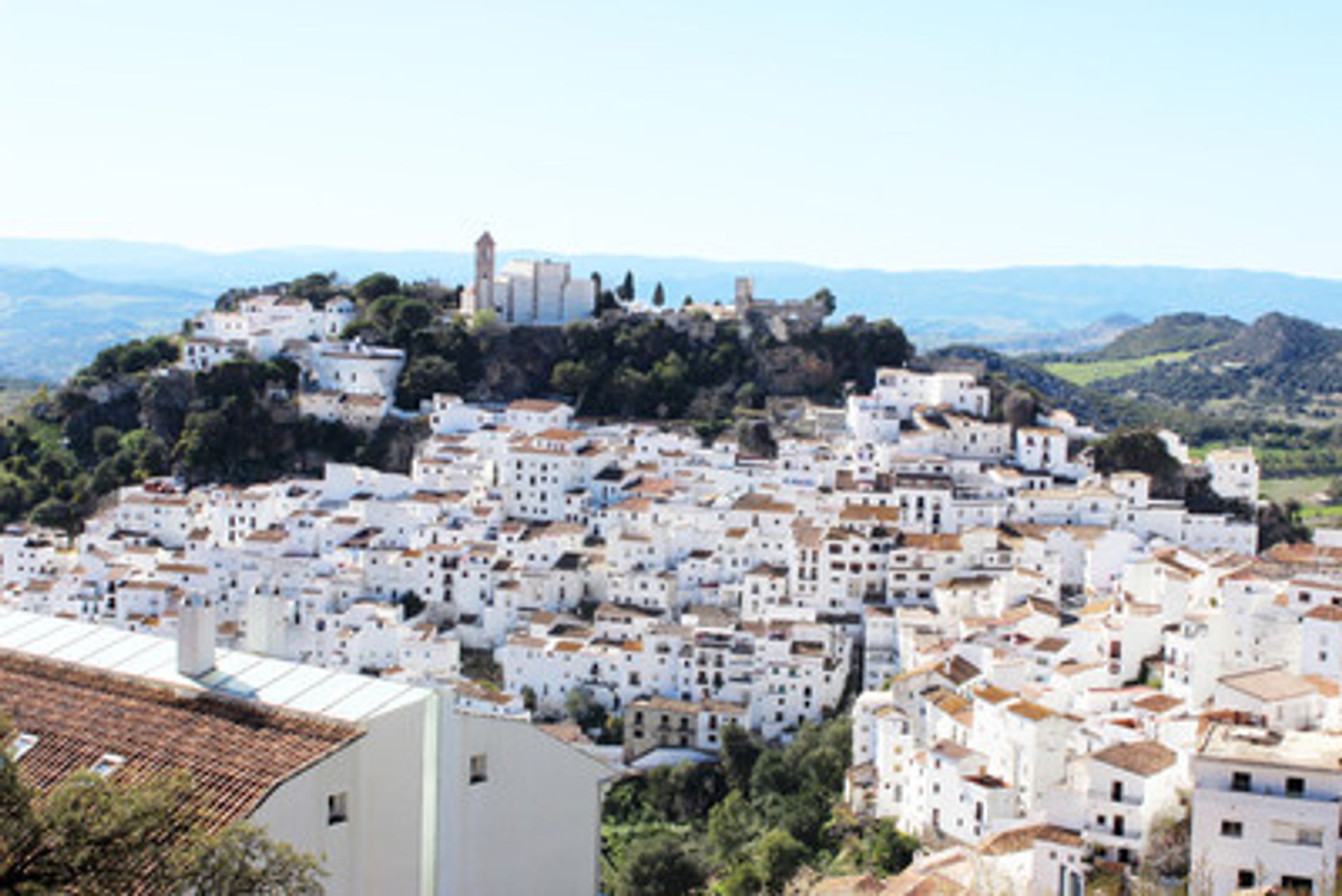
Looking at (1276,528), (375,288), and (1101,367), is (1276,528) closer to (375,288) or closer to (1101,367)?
(375,288)

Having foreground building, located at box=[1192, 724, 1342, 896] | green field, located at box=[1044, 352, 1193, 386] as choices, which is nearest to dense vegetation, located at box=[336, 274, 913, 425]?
foreground building, located at box=[1192, 724, 1342, 896]

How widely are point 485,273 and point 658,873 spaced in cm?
3146

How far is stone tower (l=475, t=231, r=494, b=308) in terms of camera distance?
49.8 m

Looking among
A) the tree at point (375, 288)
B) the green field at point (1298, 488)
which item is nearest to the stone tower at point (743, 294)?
Result: the tree at point (375, 288)

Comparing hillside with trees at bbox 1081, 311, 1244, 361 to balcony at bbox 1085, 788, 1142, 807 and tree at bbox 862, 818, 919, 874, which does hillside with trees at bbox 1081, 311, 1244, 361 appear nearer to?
tree at bbox 862, 818, 919, 874

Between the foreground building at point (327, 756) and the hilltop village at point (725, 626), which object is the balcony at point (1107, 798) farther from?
the foreground building at point (327, 756)

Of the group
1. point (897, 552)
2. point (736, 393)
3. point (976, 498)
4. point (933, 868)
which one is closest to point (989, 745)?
point (933, 868)

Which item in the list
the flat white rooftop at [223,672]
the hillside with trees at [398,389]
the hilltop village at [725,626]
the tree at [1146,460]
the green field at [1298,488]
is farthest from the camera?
the green field at [1298,488]

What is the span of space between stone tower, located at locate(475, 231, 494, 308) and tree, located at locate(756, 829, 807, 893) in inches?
1235

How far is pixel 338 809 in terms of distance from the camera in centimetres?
875

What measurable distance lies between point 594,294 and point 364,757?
42.4 metres

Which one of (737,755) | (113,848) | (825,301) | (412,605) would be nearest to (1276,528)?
(737,755)

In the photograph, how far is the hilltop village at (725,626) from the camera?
9.79 meters

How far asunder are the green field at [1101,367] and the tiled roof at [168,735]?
86369 mm
